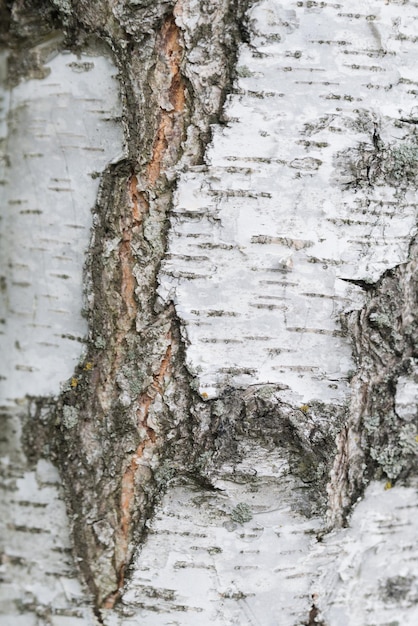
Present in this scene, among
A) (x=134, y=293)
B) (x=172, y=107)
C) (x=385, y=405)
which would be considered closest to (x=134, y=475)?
(x=134, y=293)

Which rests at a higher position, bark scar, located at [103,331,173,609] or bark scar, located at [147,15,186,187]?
bark scar, located at [147,15,186,187]

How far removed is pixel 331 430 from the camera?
106cm

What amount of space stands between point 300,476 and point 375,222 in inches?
16.5

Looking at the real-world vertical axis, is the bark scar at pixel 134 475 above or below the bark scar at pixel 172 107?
below

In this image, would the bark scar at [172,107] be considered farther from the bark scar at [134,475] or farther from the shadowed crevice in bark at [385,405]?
the shadowed crevice in bark at [385,405]

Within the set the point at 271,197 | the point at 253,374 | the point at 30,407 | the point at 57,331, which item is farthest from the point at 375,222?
the point at 30,407

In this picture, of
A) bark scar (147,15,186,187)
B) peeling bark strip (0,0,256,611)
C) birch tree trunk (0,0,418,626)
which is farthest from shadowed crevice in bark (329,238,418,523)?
bark scar (147,15,186,187)

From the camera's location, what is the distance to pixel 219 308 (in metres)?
1.04

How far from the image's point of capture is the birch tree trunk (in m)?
1.02

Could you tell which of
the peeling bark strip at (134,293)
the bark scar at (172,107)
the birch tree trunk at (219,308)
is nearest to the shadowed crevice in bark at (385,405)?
the birch tree trunk at (219,308)

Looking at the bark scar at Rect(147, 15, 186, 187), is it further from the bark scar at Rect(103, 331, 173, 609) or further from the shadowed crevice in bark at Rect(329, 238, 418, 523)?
the shadowed crevice in bark at Rect(329, 238, 418, 523)

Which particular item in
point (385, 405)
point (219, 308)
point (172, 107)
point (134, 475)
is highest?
point (172, 107)

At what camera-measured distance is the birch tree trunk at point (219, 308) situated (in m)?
1.02

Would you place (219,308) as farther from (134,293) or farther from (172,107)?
(172,107)
